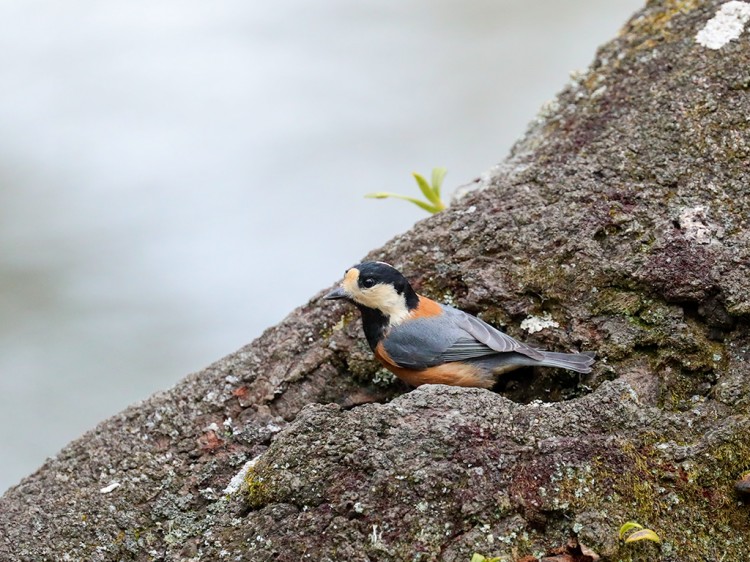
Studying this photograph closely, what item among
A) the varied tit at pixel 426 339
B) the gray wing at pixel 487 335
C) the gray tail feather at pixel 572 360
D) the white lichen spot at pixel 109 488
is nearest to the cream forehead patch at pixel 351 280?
the varied tit at pixel 426 339

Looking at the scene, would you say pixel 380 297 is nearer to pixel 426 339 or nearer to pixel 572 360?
pixel 426 339

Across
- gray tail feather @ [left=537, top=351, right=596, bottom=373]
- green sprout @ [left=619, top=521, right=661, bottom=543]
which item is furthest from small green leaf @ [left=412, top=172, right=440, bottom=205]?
green sprout @ [left=619, top=521, right=661, bottom=543]

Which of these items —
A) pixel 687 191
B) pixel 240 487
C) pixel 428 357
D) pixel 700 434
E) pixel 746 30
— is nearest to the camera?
pixel 700 434

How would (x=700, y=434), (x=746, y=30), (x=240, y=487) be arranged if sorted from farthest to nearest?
(x=746, y=30), (x=240, y=487), (x=700, y=434)

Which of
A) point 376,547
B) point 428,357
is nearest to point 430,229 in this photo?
point 428,357

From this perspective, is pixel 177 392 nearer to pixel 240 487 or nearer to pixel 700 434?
pixel 240 487

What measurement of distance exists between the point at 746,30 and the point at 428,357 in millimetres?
1735

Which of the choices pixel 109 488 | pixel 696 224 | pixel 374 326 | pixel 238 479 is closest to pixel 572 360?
pixel 696 224

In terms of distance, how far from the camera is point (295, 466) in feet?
8.14

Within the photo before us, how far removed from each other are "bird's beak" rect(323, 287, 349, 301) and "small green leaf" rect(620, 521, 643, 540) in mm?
1481

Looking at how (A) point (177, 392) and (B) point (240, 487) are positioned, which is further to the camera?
(A) point (177, 392)

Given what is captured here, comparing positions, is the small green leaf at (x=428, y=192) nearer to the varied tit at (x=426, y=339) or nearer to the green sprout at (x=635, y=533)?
the varied tit at (x=426, y=339)

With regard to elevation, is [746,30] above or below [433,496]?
above

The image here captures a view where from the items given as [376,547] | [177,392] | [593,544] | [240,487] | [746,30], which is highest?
[746,30]
